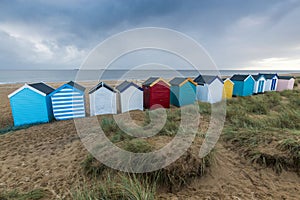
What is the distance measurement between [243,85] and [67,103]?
10.6 meters

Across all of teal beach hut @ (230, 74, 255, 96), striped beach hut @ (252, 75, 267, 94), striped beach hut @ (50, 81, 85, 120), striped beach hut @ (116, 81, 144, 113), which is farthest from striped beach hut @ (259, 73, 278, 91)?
striped beach hut @ (50, 81, 85, 120)

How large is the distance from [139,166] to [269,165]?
2411 mm

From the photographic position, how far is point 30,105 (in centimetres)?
562

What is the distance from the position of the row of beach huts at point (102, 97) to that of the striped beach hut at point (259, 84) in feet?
9.53

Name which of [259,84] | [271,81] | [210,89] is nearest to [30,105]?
[210,89]

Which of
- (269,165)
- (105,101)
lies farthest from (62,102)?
(269,165)

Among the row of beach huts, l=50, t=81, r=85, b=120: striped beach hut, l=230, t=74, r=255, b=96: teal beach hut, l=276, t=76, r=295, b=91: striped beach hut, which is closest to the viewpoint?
the row of beach huts

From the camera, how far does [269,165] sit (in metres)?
2.83

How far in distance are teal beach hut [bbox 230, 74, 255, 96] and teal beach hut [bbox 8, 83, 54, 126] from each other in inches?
437

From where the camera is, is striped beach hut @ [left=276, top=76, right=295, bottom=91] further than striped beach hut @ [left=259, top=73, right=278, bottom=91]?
Yes

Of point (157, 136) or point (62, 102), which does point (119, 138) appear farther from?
point (62, 102)

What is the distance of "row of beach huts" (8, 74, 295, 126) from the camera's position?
5586mm

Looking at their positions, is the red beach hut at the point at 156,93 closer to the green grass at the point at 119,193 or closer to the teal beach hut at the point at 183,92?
the teal beach hut at the point at 183,92

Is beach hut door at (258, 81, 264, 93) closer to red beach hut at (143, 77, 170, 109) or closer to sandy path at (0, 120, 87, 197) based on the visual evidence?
red beach hut at (143, 77, 170, 109)
